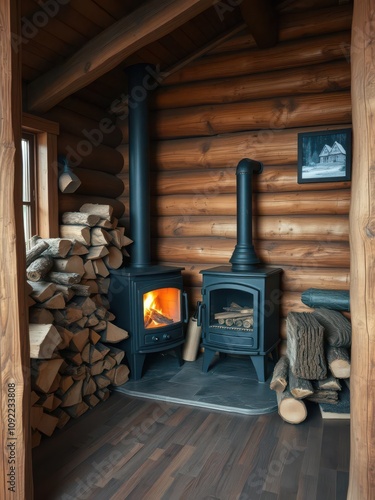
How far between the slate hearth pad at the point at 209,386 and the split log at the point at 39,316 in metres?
1.03

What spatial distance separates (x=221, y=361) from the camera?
390cm

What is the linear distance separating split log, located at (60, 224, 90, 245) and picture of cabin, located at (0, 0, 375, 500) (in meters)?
0.02

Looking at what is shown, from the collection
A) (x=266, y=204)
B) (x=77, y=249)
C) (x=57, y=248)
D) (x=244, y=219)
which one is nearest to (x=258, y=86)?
(x=266, y=204)

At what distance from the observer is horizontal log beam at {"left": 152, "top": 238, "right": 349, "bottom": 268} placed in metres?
3.62

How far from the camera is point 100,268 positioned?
11.2 ft

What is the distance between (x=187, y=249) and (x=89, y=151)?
4.50 feet

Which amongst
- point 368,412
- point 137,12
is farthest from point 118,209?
point 368,412

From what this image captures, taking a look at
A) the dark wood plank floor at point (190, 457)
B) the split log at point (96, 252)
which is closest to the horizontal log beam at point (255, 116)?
the split log at point (96, 252)

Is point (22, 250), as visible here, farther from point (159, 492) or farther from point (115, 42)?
point (115, 42)

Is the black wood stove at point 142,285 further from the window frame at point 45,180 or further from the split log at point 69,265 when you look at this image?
the window frame at point 45,180

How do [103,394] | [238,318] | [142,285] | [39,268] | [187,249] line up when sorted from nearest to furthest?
[39,268] → [103,394] → [142,285] → [238,318] → [187,249]

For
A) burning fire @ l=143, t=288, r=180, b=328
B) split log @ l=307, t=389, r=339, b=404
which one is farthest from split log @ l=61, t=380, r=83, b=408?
split log @ l=307, t=389, r=339, b=404

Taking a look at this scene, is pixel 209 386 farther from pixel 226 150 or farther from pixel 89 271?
pixel 226 150

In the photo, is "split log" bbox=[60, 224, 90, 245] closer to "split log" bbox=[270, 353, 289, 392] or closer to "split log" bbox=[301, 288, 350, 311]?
"split log" bbox=[270, 353, 289, 392]
